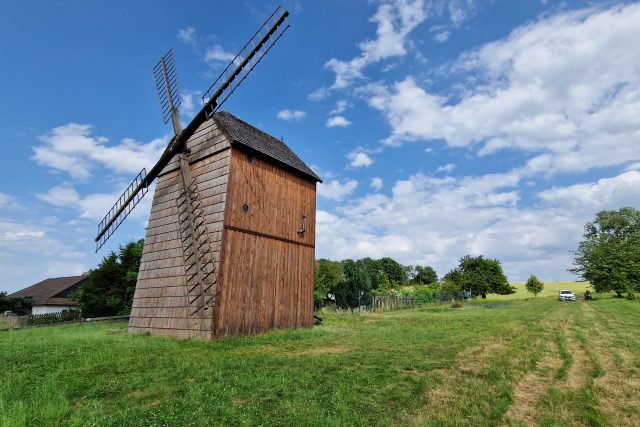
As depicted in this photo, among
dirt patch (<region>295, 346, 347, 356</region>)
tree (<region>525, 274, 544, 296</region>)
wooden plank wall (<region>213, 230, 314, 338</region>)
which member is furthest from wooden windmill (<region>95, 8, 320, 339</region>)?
tree (<region>525, 274, 544, 296</region>)

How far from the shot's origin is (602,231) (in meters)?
66.3

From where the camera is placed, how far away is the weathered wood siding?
15.2 metres

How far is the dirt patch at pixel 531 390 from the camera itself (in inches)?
214

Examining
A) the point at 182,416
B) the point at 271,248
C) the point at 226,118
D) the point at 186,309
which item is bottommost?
the point at 182,416

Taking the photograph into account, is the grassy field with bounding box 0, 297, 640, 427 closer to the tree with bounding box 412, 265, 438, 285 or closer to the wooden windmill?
the wooden windmill

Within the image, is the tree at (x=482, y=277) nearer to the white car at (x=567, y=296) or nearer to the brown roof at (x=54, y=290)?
the white car at (x=567, y=296)

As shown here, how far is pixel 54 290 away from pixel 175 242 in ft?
150

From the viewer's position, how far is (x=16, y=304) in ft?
131

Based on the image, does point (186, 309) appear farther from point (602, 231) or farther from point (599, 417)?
point (602, 231)

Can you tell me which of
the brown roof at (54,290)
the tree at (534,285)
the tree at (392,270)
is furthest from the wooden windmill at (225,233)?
the tree at (392,270)

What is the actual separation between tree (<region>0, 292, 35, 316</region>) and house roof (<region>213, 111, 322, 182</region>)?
36.2 m

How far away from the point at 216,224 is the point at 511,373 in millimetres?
11786

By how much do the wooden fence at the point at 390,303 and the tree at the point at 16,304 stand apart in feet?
124

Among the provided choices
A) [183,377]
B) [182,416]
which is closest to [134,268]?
[183,377]
